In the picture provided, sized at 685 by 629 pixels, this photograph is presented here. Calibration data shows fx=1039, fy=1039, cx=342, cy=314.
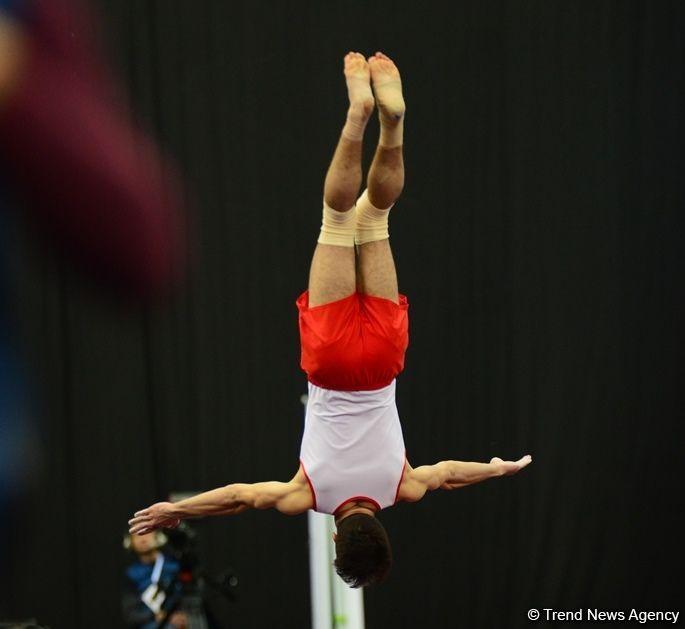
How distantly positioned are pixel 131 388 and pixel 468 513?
1.90 m

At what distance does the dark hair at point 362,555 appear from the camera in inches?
117

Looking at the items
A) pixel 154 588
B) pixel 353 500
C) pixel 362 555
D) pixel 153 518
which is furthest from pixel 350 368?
pixel 154 588

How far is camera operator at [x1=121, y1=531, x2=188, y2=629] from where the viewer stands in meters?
4.46

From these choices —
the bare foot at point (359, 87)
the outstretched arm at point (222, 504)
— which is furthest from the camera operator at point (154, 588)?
the bare foot at point (359, 87)

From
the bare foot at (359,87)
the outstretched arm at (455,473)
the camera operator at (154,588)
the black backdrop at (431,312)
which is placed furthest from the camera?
the black backdrop at (431,312)

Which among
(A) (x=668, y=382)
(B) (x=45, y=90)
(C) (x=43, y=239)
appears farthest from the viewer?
(A) (x=668, y=382)

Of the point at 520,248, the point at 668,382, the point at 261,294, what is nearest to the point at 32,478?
the point at 261,294

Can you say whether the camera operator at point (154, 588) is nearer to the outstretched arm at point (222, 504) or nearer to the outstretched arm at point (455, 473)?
the outstretched arm at point (222, 504)

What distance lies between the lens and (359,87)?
2.97 meters

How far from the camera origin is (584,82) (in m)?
5.43

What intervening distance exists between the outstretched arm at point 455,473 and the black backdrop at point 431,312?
197 centimetres

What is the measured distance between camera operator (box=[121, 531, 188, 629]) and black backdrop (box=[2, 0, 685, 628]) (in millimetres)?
535

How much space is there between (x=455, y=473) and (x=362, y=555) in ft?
1.97

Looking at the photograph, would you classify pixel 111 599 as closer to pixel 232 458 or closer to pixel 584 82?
pixel 232 458
